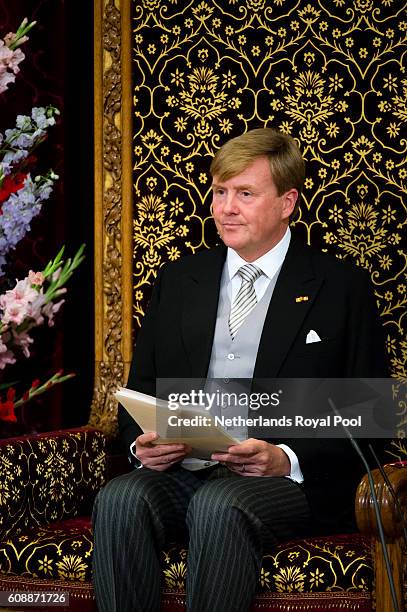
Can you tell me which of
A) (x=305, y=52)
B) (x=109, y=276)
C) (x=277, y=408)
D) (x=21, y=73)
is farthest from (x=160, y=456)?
(x=21, y=73)

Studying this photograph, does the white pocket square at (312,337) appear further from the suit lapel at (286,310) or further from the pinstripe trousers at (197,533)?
the pinstripe trousers at (197,533)

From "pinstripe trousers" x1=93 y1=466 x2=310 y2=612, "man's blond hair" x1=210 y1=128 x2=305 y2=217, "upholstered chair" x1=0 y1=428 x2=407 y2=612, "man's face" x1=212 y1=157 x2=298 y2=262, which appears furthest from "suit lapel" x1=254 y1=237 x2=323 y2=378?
"upholstered chair" x1=0 y1=428 x2=407 y2=612

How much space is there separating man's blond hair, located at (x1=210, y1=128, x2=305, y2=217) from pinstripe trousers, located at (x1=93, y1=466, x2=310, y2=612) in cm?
83

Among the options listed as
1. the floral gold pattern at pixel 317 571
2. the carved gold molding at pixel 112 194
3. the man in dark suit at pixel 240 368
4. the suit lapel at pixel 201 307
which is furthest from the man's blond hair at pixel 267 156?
the floral gold pattern at pixel 317 571

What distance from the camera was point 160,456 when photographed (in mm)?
2309

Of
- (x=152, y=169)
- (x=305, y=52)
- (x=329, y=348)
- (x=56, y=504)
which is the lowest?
(x=56, y=504)

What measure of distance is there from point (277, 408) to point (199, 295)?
0.40 m

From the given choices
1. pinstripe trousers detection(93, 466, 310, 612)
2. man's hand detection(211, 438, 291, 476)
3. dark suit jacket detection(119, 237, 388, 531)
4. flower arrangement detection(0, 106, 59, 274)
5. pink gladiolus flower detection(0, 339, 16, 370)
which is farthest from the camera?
dark suit jacket detection(119, 237, 388, 531)

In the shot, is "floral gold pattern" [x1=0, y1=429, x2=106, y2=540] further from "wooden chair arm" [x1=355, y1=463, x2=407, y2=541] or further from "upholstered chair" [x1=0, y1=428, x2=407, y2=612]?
"wooden chair arm" [x1=355, y1=463, x2=407, y2=541]

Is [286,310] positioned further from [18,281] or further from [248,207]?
[18,281]

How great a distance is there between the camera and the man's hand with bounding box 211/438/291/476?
215cm

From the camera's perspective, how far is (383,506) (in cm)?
197

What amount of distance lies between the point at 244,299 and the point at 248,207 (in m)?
0.25

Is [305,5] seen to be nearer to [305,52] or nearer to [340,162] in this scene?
[305,52]
